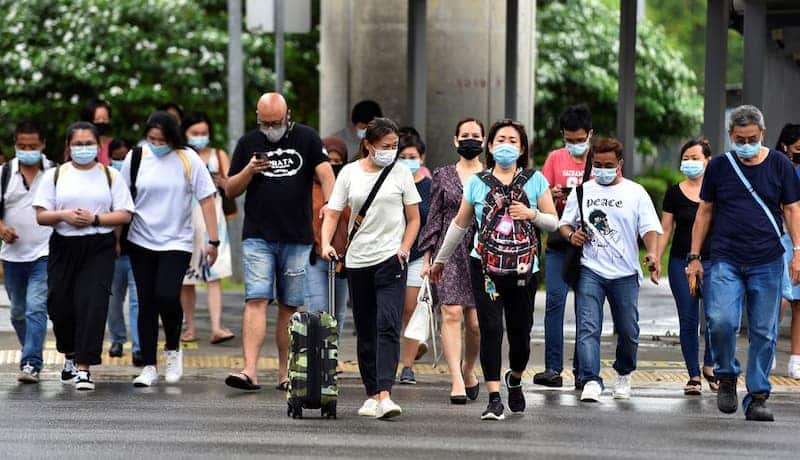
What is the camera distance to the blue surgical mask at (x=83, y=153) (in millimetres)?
12078

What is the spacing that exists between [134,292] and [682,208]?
4204 mm

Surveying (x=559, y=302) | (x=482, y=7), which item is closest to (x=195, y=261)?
(x=559, y=302)

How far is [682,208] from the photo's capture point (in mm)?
12148

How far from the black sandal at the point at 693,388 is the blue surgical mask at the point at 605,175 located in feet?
4.91

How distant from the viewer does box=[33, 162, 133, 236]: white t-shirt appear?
12031 mm

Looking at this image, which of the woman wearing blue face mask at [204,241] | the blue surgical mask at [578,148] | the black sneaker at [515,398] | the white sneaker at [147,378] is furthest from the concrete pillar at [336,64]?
the black sneaker at [515,398]

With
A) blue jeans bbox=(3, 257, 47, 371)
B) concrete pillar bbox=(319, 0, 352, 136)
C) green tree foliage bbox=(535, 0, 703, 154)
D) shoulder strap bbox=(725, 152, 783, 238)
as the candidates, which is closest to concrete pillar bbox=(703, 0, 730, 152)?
shoulder strap bbox=(725, 152, 783, 238)

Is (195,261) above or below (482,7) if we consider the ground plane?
below

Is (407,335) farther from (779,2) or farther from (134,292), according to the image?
(779,2)

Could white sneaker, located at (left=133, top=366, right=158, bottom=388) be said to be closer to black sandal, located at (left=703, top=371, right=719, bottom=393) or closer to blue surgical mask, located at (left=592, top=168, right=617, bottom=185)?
blue surgical mask, located at (left=592, top=168, right=617, bottom=185)

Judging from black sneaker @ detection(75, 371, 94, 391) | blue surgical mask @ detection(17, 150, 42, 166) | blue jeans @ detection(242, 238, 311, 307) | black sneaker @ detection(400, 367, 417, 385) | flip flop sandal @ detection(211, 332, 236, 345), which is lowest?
flip flop sandal @ detection(211, 332, 236, 345)

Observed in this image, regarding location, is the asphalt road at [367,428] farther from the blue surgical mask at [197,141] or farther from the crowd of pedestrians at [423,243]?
the blue surgical mask at [197,141]

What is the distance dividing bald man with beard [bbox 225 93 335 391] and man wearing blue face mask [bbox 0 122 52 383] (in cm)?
160

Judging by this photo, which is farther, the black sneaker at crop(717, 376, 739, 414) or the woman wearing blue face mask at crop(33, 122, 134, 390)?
the woman wearing blue face mask at crop(33, 122, 134, 390)
